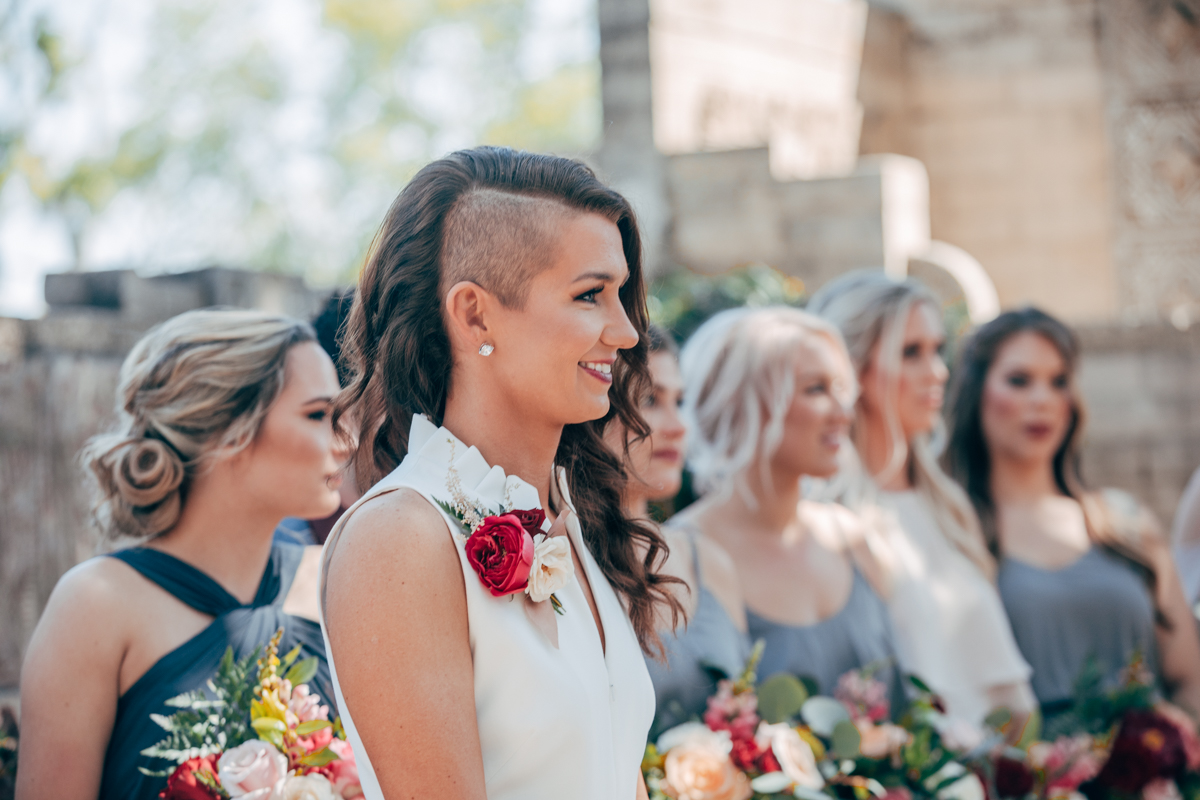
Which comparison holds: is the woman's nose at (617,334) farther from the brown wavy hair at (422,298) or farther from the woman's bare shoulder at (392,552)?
the woman's bare shoulder at (392,552)

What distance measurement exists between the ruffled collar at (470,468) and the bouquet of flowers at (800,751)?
4.34 ft

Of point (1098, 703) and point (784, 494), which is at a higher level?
point (784, 494)

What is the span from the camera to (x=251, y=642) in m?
2.74

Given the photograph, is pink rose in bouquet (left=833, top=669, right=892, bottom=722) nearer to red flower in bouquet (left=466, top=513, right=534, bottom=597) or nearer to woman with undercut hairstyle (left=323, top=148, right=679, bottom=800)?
woman with undercut hairstyle (left=323, top=148, right=679, bottom=800)

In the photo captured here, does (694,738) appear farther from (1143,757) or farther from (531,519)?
(1143,757)

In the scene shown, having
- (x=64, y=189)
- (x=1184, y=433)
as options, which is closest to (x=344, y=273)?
(x=64, y=189)

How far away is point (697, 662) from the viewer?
3.42 m

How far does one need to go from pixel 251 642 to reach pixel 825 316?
2851 mm

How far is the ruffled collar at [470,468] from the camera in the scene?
179cm

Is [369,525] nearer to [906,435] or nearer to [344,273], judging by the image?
[906,435]

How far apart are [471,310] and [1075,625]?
336 centimetres

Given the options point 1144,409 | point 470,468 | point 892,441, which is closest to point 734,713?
point 470,468

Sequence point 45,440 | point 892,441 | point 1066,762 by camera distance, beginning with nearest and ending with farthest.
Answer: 1. point 1066,762
2. point 892,441
3. point 45,440

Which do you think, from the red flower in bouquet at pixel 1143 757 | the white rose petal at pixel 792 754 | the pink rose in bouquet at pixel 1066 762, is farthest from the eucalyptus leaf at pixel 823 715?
the red flower in bouquet at pixel 1143 757
